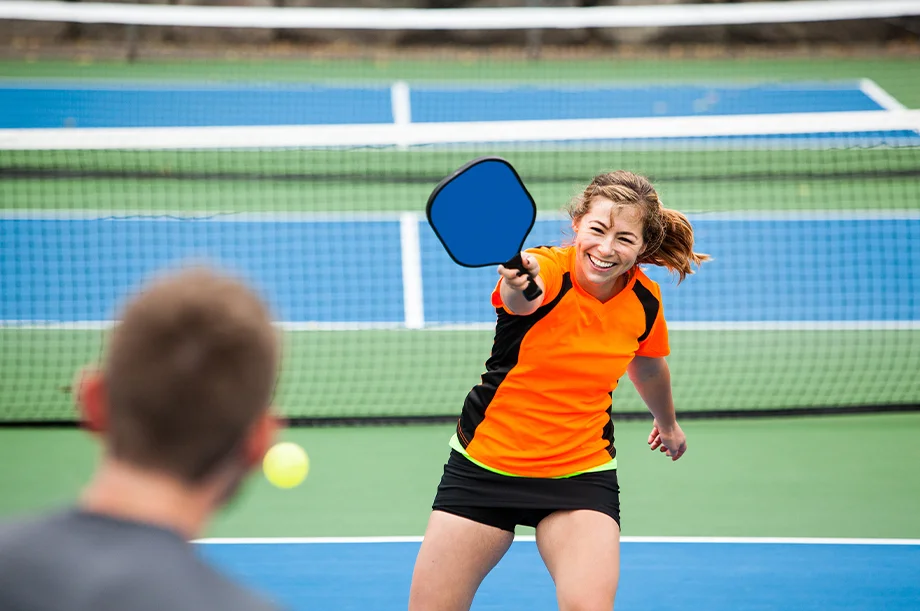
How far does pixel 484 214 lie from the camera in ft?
12.5

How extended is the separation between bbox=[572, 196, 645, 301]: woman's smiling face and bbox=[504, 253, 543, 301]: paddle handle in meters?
0.33

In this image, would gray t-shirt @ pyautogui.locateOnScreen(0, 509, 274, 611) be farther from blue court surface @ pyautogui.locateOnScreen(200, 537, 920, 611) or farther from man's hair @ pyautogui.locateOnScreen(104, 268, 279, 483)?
blue court surface @ pyautogui.locateOnScreen(200, 537, 920, 611)

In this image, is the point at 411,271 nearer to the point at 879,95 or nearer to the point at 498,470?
the point at 498,470

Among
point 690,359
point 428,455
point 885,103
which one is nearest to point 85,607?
point 428,455

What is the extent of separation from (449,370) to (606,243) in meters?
4.89

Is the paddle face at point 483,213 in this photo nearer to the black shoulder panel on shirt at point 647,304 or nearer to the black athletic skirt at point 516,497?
the black shoulder panel on shirt at point 647,304

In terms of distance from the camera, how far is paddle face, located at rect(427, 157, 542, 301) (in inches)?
148

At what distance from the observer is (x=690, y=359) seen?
29.6 ft

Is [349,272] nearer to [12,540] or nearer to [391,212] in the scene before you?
[391,212]

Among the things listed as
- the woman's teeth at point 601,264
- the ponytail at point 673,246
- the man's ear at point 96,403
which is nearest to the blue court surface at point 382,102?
the ponytail at point 673,246

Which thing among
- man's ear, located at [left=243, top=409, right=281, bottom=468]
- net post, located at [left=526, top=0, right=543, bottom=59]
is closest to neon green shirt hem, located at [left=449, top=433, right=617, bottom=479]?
man's ear, located at [left=243, top=409, right=281, bottom=468]

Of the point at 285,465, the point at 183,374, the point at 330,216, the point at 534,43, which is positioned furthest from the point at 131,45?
the point at 183,374

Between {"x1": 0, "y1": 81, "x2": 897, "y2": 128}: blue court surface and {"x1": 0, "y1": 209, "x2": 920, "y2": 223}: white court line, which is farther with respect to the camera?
{"x1": 0, "y1": 81, "x2": 897, "y2": 128}: blue court surface

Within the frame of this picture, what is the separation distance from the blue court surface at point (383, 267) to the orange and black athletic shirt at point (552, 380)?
551 centimetres
